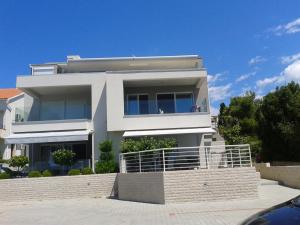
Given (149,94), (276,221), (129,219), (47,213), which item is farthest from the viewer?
(149,94)

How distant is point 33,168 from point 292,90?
884 inches

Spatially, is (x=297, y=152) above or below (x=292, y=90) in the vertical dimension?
below

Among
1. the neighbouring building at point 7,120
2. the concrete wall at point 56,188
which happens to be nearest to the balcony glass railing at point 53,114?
the concrete wall at point 56,188

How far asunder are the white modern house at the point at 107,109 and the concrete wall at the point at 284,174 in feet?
16.3

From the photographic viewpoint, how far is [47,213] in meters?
16.2

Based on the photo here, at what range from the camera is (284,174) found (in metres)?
24.5

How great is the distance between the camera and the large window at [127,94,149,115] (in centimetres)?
2756

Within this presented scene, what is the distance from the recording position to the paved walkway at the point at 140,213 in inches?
514

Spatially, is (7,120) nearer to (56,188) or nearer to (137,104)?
(137,104)

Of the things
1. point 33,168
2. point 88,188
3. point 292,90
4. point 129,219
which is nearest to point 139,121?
point 88,188

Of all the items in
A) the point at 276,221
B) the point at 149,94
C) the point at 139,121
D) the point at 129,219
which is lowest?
the point at 129,219

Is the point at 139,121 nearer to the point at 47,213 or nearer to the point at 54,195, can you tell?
the point at 54,195

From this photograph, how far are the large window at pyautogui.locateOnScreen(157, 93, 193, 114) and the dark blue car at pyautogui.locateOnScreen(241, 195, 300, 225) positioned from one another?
21.5 meters

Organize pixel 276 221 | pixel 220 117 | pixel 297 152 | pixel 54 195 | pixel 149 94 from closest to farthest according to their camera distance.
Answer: pixel 276 221, pixel 54 195, pixel 149 94, pixel 297 152, pixel 220 117
